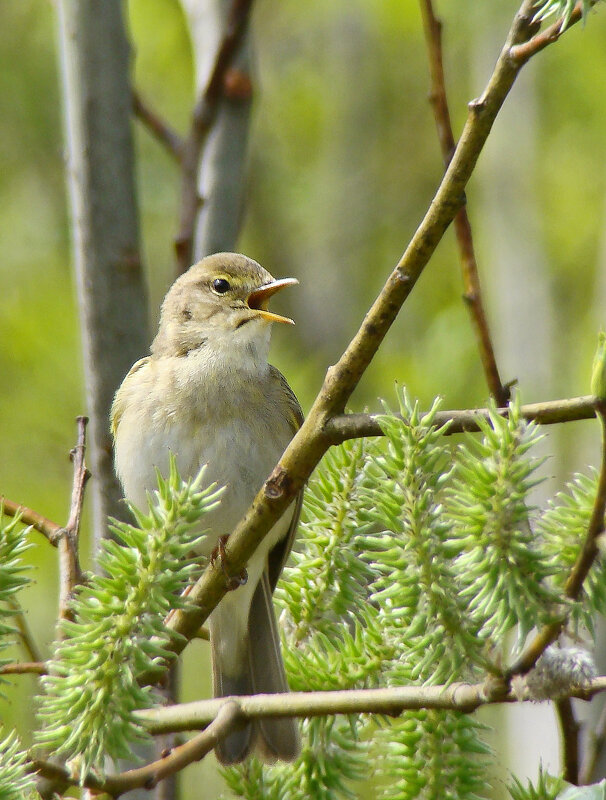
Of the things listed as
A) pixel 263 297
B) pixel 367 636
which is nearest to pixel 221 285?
pixel 263 297

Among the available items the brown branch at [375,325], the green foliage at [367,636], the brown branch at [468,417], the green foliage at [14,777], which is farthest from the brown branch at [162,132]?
the green foliage at [14,777]

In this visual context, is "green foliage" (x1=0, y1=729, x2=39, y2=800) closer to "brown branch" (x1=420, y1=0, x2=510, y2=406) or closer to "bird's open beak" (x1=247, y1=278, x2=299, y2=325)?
"brown branch" (x1=420, y1=0, x2=510, y2=406)

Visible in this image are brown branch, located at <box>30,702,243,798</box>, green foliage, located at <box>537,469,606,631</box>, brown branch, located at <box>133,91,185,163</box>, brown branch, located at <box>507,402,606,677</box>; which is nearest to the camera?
brown branch, located at <box>507,402,606,677</box>

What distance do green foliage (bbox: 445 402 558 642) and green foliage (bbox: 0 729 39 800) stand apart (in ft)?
2.27

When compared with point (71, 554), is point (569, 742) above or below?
below

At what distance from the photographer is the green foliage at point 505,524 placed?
4.34ft

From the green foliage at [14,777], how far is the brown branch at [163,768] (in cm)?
6

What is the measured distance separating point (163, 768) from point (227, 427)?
1563mm

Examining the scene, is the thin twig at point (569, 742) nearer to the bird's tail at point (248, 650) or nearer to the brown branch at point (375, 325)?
the brown branch at point (375, 325)

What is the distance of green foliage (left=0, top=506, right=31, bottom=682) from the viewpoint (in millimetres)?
1517

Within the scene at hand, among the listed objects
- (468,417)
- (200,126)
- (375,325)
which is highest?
(200,126)

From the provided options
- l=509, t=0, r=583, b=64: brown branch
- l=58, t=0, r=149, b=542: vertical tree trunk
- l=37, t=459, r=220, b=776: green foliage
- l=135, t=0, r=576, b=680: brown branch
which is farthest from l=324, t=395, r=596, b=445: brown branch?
l=58, t=0, r=149, b=542: vertical tree trunk

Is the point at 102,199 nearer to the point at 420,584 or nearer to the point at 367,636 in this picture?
the point at 367,636

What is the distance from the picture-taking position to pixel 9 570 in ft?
5.02
